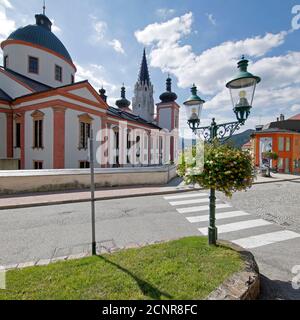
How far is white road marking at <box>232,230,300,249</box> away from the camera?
4.87 metres

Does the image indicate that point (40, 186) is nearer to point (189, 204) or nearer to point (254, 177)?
point (189, 204)

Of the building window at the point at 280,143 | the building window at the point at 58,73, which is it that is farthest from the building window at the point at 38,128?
the building window at the point at 280,143

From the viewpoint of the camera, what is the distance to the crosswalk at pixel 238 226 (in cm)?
516

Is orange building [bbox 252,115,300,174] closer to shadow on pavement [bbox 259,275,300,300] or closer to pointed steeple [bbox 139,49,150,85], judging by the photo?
pointed steeple [bbox 139,49,150,85]

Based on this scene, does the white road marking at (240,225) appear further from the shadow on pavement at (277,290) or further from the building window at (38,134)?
the building window at (38,134)

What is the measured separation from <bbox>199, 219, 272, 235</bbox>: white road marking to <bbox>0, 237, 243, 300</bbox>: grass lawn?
228 centimetres

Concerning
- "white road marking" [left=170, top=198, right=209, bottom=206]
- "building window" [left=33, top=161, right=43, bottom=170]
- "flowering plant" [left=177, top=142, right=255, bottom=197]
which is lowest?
"white road marking" [left=170, top=198, right=209, bottom=206]

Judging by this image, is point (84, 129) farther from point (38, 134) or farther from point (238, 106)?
point (238, 106)

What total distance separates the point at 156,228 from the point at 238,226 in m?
2.59

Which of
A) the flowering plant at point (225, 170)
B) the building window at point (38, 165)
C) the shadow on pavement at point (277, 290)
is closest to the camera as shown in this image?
the shadow on pavement at point (277, 290)

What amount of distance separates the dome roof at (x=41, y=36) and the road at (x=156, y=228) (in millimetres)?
22936

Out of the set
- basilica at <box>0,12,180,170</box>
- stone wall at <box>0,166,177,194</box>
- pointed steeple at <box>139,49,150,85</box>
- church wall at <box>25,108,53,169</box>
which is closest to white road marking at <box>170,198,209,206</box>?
stone wall at <box>0,166,177,194</box>

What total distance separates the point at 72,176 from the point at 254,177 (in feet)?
33.1

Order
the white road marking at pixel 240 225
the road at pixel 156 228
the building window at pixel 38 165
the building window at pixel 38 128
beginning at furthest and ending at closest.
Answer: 1. the building window at pixel 38 165
2. the building window at pixel 38 128
3. the white road marking at pixel 240 225
4. the road at pixel 156 228
